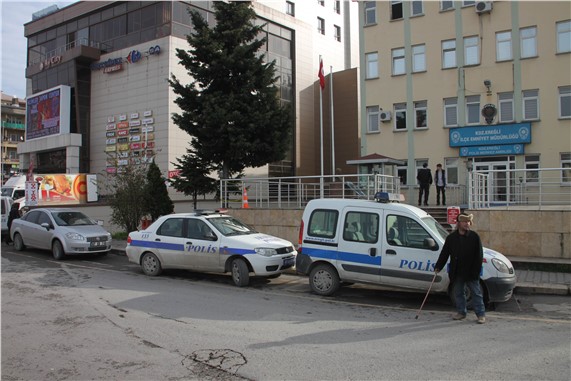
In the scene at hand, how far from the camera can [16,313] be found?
7.53m

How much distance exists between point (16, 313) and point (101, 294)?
1.69m

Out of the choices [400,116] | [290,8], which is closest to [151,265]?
[400,116]

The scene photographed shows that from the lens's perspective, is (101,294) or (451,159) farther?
(451,159)

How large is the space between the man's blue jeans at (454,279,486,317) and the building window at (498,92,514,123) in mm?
19698

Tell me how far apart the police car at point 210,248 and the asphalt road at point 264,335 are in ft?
1.62

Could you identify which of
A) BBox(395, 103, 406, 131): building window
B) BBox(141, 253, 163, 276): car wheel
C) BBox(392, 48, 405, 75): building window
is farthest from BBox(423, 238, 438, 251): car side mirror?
BBox(392, 48, 405, 75): building window

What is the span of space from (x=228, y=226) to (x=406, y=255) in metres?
4.35

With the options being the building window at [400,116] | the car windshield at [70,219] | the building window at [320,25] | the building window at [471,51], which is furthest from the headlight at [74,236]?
the building window at [320,25]

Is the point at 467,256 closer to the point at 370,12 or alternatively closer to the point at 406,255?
the point at 406,255

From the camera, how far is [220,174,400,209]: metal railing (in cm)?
1501

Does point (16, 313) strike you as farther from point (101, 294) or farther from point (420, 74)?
point (420, 74)

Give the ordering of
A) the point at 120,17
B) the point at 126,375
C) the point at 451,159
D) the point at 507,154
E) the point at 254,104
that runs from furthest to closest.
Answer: the point at 120,17 < the point at 451,159 < the point at 507,154 < the point at 254,104 < the point at 126,375

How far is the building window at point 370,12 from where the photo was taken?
27.9 meters

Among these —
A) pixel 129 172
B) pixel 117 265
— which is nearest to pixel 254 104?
pixel 129 172
